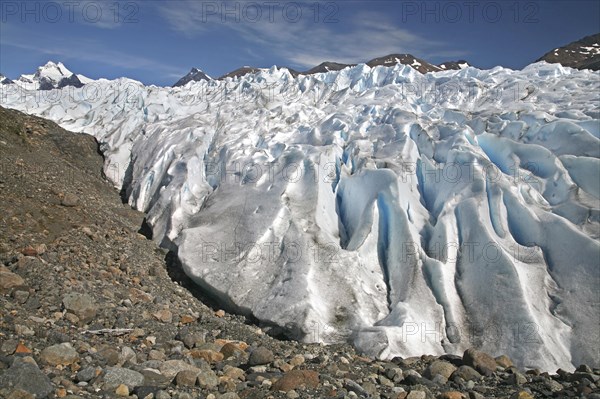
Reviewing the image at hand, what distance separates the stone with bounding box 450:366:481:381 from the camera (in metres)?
6.05

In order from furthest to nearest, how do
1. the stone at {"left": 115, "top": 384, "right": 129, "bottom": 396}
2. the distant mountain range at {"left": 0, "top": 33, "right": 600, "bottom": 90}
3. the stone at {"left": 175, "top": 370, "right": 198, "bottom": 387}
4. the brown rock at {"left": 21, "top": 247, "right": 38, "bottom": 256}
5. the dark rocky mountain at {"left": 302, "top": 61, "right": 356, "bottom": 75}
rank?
the dark rocky mountain at {"left": 302, "top": 61, "right": 356, "bottom": 75}
the distant mountain range at {"left": 0, "top": 33, "right": 600, "bottom": 90}
the brown rock at {"left": 21, "top": 247, "right": 38, "bottom": 256}
the stone at {"left": 175, "top": 370, "right": 198, "bottom": 387}
the stone at {"left": 115, "top": 384, "right": 129, "bottom": 396}

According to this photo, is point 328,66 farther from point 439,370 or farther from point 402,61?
point 439,370

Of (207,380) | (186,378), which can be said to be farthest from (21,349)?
(207,380)

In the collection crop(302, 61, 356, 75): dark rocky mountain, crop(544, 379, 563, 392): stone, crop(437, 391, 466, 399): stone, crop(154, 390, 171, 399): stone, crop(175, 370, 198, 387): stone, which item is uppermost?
crop(302, 61, 356, 75): dark rocky mountain

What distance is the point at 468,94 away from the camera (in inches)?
653

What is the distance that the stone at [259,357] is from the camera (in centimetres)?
564

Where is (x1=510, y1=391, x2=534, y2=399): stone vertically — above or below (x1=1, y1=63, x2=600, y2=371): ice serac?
below

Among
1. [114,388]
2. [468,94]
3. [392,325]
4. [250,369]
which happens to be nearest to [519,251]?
[392,325]

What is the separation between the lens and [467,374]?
610 centimetres

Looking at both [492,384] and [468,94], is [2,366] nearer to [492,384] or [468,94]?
[492,384]

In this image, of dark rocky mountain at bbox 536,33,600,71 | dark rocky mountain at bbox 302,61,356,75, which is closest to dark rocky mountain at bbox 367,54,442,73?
dark rocky mountain at bbox 302,61,356,75

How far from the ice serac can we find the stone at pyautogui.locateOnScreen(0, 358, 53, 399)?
3.99 meters

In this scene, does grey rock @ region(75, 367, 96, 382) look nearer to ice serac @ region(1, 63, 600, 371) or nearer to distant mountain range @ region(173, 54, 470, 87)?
ice serac @ region(1, 63, 600, 371)

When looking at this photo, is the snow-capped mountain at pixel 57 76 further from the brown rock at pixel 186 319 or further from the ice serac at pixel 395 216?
the brown rock at pixel 186 319
